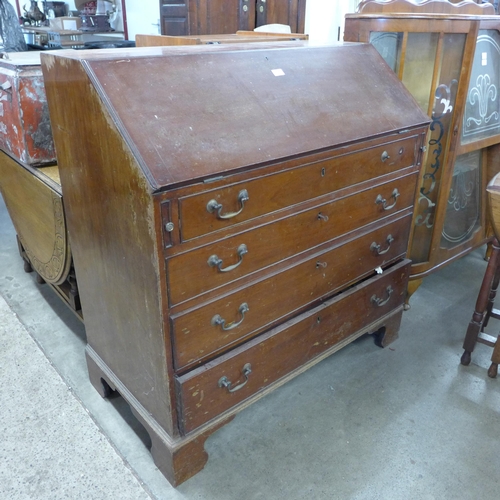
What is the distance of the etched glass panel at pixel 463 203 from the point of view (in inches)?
93.4

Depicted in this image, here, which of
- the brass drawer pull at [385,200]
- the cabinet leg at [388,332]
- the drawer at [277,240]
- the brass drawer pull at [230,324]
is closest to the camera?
the drawer at [277,240]

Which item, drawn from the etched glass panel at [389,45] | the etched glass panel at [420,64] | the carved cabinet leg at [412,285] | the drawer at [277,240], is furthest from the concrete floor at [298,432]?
the etched glass panel at [389,45]

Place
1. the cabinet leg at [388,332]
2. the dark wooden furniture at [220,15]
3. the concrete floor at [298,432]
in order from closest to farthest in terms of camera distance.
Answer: the concrete floor at [298,432]
the cabinet leg at [388,332]
the dark wooden furniture at [220,15]

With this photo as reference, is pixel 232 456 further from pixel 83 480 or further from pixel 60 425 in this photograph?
pixel 60 425

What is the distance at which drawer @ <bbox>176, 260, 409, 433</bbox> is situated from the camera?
1.43 meters

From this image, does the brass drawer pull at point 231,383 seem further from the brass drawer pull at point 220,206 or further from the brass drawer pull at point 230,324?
the brass drawer pull at point 220,206

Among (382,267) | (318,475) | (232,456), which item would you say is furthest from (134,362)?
(382,267)

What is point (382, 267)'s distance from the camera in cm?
195

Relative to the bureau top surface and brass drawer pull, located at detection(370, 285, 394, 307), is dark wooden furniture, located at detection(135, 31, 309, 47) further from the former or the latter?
brass drawer pull, located at detection(370, 285, 394, 307)

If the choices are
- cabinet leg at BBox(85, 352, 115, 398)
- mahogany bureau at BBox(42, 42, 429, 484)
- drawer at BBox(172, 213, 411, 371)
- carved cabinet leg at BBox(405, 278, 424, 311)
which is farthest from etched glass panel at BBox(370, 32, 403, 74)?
cabinet leg at BBox(85, 352, 115, 398)

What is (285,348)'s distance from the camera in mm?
1639

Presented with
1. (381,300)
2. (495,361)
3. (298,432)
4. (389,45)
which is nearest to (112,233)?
(298,432)

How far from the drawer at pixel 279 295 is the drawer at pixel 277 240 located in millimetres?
57

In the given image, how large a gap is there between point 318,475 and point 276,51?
1353 millimetres
